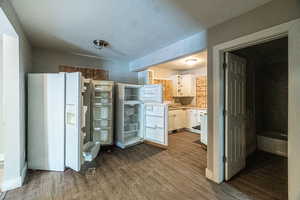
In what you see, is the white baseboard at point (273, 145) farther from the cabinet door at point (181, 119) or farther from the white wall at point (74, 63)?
the white wall at point (74, 63)

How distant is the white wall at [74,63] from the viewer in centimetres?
324

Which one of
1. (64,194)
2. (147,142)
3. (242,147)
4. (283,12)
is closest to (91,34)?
(64,194)

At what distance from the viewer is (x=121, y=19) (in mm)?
2004

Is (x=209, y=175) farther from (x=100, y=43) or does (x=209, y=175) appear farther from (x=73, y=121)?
(x=100, y=43)

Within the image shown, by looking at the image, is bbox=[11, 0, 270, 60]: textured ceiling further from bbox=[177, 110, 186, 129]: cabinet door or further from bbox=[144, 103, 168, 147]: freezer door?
bbox=[177, 110, 186, 129]: cabinet door

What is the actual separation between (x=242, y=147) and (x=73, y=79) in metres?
3.16

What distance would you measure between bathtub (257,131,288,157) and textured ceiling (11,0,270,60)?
301 cm

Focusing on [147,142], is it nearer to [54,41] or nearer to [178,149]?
[178,149]

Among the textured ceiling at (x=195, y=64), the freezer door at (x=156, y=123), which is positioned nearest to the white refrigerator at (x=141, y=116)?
the freezer door at (x=156, y=123)

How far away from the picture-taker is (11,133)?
1996 millimetres

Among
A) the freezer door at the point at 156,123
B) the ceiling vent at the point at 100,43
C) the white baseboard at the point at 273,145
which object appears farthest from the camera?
the freezer door at the point at 156,123

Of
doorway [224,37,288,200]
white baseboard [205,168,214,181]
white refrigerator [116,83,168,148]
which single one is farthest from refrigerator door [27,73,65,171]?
doorway [224,37,288,200]

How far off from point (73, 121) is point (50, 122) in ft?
1.47

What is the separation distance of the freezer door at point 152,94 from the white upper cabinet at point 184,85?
204 centimetres
